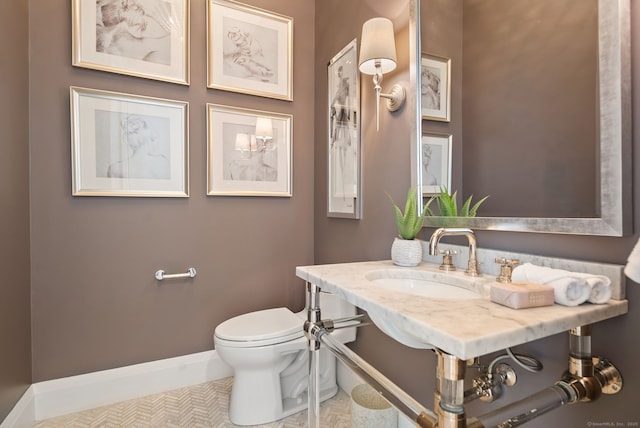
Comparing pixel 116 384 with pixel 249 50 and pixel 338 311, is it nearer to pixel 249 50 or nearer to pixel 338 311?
pixel 338 311

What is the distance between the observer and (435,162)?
1.24 m

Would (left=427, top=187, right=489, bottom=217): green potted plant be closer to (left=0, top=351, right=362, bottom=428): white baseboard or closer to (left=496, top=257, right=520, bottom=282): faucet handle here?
(left=496, top=257, right=520, bottom=282): faucet handle

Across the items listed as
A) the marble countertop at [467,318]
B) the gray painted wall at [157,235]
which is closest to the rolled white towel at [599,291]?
the marble countertop at [467,318]

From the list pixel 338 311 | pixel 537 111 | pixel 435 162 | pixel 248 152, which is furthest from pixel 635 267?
pixel 248 152

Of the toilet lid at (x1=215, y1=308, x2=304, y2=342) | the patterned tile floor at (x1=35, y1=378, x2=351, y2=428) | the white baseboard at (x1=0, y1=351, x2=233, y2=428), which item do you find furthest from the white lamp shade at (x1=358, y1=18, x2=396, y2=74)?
the white baseboard at (x1=0, y1=351, x2=233, y2=428)

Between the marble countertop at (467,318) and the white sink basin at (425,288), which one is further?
the white sink basin at (425,288)

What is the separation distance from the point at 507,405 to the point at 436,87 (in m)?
1.06

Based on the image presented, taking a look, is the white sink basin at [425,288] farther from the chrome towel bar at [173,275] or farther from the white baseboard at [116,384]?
the chrome towel bar at [173,275]

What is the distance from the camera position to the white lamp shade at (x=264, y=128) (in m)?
2.04

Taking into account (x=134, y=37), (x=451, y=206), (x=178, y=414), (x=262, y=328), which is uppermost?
(x=134, y=37)

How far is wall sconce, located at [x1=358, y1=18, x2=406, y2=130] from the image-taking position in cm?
132

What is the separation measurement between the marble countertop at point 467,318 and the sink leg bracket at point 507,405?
0.05m

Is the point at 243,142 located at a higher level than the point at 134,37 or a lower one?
lower

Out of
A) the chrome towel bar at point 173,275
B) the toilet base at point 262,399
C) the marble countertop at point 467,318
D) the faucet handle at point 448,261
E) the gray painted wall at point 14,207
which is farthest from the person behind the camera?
the chrome towel bar at point 173,275
